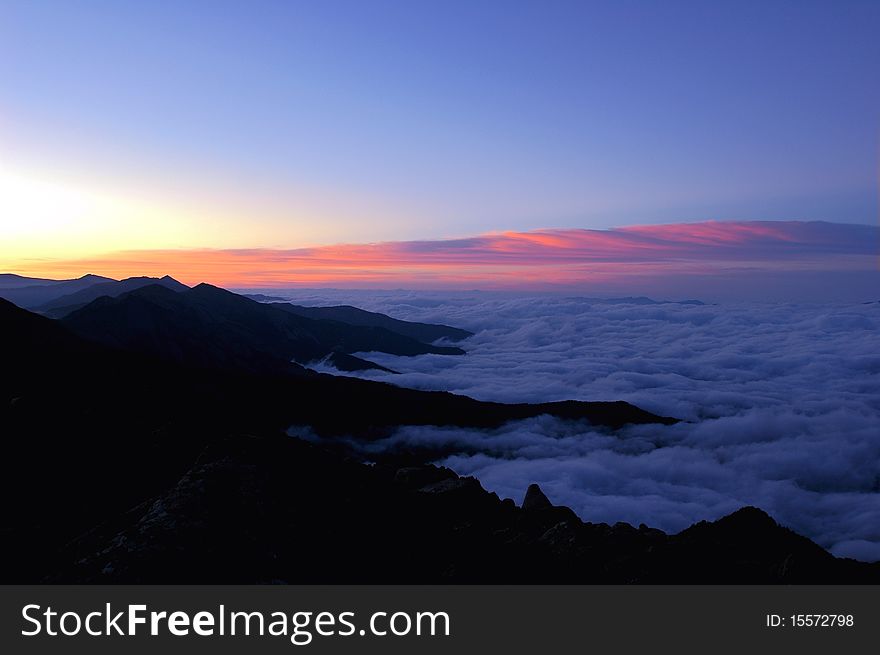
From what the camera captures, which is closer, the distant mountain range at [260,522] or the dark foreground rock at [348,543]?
the dark foreground rock at [348,543]

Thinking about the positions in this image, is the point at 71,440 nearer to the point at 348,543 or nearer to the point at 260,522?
the point at 260,522

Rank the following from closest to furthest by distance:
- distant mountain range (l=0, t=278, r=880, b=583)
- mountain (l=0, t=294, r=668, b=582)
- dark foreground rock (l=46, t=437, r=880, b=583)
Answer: dark foreground rock (l=46, t=437, r=880, b=583)
distant mountain range (l=0, t=278, r=880, b=583)
mountain (l=0, t=294, r=668, b=582)

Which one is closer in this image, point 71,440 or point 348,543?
point 348,543

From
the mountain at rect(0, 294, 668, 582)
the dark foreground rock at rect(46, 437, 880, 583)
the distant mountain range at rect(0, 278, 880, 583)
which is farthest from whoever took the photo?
the mountain at rect(0, 294, 668, 582)

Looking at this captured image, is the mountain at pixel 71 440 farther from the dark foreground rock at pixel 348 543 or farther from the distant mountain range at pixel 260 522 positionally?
the dark foreground rock at pixel 348 543

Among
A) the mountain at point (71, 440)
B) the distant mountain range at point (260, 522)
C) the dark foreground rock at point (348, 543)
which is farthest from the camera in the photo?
the mountain at point (71, 440)

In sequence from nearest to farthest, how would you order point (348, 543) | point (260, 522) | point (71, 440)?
point (260, 522), point (348, 543), point (71, 440)

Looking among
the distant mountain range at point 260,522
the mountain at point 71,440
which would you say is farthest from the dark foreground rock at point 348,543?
the mountain at point 71,440

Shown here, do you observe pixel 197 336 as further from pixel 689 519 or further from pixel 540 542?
pixel 540 542

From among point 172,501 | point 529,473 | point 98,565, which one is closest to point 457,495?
point 172,501

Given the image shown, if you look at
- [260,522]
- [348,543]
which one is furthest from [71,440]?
[348,543]

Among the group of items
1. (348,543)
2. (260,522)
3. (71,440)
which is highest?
(71,440)

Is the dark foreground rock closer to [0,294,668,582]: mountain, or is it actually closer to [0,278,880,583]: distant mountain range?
[0,278,880,583]: distant mountain range

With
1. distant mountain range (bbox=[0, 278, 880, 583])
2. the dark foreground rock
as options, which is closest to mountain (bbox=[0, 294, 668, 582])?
distant mountain range (bbox=[0, 278, 880, 583])
